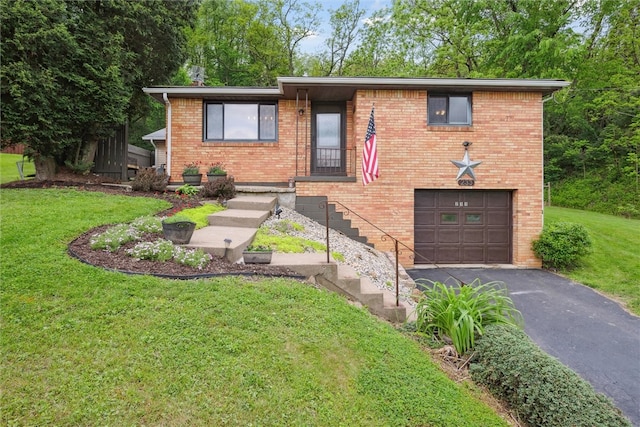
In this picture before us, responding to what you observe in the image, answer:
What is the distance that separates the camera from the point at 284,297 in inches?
137

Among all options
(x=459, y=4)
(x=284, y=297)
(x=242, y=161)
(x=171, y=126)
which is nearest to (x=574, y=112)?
(x=459, y=4)

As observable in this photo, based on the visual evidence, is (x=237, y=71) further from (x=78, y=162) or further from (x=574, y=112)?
(x=574, y=112)

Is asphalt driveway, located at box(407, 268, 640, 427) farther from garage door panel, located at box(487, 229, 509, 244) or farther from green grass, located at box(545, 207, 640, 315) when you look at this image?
garage door panel, located at box(487, 229, 509, 244)

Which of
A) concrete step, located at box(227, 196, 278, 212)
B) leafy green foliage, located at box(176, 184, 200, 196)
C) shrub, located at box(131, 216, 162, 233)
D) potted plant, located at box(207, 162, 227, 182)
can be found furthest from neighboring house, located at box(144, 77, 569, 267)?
shrub, located at box(131, 216, 162, 233)

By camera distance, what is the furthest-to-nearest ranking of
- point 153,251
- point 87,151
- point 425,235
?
point 87,151 → point 425,235 → point 153,251

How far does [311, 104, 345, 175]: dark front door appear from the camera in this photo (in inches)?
401

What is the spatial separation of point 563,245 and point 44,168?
47.9 feet

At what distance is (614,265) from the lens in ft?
28.1

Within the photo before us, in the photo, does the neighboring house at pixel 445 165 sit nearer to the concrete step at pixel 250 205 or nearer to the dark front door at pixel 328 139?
the dark front door at pixel 328 139

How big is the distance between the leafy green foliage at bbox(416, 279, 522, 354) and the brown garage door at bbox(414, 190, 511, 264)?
5187 millimetres

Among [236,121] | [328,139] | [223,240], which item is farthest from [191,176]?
[223,240]

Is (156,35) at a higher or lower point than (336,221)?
higher

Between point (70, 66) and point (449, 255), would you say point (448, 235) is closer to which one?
point (449, 255)

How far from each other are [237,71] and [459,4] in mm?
15393
